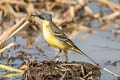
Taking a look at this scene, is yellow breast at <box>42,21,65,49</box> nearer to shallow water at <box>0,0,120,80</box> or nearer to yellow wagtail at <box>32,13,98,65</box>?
yellow wagtail at <box>32,13,98,65</box>

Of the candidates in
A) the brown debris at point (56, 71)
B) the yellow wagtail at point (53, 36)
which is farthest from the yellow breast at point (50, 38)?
the brown debris at point (56, 71)

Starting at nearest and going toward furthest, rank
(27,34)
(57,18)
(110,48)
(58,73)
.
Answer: (58,73) → (110,48) → (27,34) → (57,18)

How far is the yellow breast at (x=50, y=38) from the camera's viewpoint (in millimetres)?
7758

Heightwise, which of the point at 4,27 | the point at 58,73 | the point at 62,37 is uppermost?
the point at 4,27

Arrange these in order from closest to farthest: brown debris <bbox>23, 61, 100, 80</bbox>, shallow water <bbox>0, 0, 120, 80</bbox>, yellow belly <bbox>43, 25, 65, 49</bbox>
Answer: brown debris <bbox>23, 61, 100, 80</bbox> < yellow belly <bbox>43, 25, 65, 49</bbox> < shallow water <bbox>0, 0, 120, 80</bbox>

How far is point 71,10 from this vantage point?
42.5ft

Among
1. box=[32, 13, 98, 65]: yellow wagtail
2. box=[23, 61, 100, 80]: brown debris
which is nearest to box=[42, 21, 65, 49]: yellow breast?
box=[32, 13, 98, 65]: yellow wagtail

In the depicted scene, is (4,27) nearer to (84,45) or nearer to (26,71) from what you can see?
(84,45)

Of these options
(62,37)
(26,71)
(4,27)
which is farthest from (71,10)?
(26,71)

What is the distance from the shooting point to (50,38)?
7793 mm

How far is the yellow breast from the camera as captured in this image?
25.5 ft

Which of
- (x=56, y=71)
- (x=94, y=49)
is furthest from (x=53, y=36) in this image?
(x=94, y=49)

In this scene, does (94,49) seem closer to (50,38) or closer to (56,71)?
(50,38)

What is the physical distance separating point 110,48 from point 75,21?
9.54 ft
